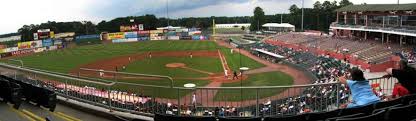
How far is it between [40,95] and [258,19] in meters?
93.7

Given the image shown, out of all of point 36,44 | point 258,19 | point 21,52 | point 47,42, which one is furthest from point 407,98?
point 258,19

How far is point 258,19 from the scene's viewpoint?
324 ft

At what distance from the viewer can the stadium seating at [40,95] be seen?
6.93 m

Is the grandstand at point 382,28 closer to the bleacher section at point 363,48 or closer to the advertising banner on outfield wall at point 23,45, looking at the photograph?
the bleacher section at point 363,48

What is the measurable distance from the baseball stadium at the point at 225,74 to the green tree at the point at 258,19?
0.35m

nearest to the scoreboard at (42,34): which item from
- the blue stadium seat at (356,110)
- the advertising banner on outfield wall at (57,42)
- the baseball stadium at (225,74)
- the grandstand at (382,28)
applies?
the baseball stadium at (225,74)

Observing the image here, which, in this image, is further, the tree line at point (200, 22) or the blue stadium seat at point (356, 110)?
the tree line at point (200, 22)

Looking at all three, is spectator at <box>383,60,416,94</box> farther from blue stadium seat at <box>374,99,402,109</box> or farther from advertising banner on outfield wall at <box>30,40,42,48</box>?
advertising banner on outfield wall at <box>30,40,42,48</box>

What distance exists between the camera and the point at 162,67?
1604 inches

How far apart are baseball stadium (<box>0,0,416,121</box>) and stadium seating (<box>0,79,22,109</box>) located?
0.02 meters

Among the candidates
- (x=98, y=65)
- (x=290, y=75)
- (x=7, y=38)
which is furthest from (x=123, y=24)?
(x=290, y=75)

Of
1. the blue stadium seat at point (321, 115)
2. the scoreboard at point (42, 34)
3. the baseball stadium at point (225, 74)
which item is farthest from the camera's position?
the scoreboard at point (42, 34)

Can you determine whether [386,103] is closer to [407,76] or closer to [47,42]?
[407,76]

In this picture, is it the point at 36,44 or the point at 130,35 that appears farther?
the point at 130,35
